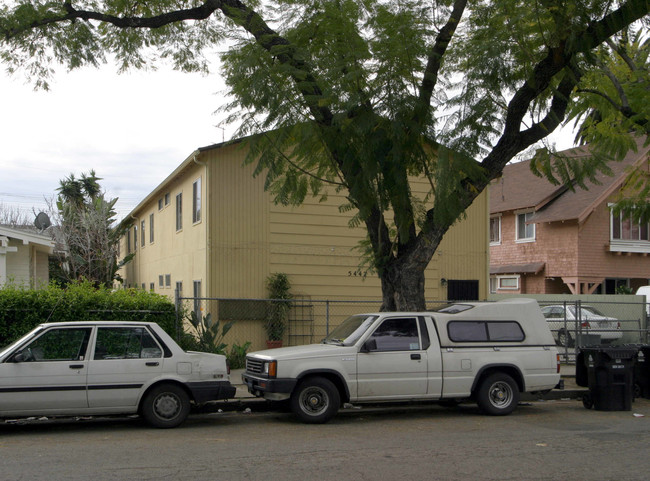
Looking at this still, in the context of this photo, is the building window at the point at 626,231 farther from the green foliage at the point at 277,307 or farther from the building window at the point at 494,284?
the green foliage at the point at 277,307

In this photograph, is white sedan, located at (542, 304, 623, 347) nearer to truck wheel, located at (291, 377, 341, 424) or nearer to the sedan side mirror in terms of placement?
truck wheel, located at (291, 377, 341, 424)

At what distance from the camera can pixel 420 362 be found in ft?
35.0

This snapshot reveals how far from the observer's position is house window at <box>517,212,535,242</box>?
3027cm

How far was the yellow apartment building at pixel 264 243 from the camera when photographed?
17.7 meters

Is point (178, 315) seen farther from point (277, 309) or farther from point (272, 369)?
point (272, 369)

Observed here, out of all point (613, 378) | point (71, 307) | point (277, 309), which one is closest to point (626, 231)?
point (277, 309)

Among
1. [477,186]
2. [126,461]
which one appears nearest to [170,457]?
[126,461]

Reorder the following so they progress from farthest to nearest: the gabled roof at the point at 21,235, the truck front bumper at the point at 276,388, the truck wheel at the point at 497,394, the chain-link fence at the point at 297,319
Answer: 1. the gabled roof at the point at 21,235
2. the chain-link fence at the point at 297,319
3. the truck wheel at the point at 497,394
4. the truck front bumper at the point at 276,388

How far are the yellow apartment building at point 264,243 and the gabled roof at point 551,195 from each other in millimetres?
8793

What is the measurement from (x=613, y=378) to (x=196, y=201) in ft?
39.0

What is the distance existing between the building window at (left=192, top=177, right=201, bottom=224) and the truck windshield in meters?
8.47

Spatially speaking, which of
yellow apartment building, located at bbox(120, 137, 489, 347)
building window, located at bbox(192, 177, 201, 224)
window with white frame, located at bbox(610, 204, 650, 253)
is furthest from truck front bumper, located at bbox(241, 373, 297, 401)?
window with white frame, located at bbox(610, 204, 650, 253)

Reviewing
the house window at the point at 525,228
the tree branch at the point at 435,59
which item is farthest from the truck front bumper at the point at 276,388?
the house window at the point at 525,228

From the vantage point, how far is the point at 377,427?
33.1 ft
